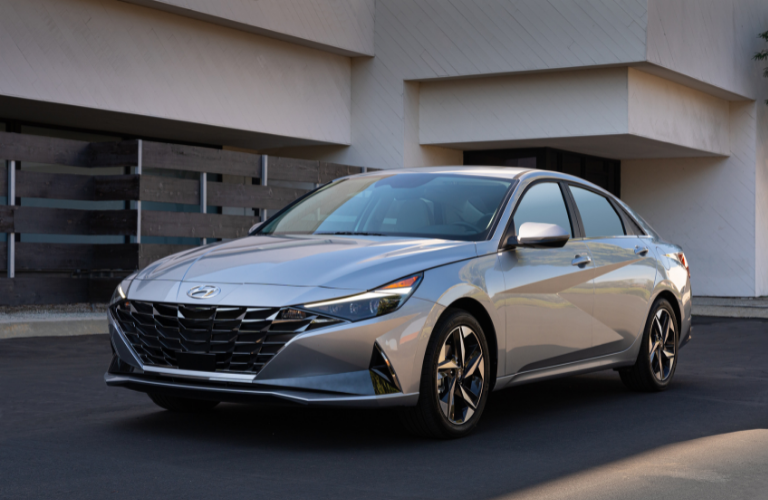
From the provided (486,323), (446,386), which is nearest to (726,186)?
(486,323)

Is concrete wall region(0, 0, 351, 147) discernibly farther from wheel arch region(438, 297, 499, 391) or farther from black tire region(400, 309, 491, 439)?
black tire region(400, 309, 491, 439)

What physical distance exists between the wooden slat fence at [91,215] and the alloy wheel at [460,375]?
9.45 m

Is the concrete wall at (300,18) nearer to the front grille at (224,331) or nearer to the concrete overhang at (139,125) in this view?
the concrete overhang at (139,125)

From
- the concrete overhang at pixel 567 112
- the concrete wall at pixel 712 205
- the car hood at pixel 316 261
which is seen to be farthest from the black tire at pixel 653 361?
the concrete wall at pixel 712 205

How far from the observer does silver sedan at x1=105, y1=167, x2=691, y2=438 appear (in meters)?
5.00

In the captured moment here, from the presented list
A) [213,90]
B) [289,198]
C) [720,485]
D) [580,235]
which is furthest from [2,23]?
[720,485]

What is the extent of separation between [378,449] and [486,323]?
3.35 ft

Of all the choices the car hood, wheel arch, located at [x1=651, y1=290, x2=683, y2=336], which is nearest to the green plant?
wheel arch, located at [x1=651, y1=290, x2=683, y2=336]

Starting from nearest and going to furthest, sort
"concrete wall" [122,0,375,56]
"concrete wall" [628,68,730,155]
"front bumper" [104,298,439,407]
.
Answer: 1. "front bumper" [104,298,439,407]
2. "concrete wall" [122,0,375,56]
3. "concrete wall" [628,68,730,155]

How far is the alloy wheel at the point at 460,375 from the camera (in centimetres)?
540

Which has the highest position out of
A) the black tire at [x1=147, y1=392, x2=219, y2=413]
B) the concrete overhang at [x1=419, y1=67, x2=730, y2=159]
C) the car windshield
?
the concrete overhang at [x1=419, y1=67, x2=730, y2=159]

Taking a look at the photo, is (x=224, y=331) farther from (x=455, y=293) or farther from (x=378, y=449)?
(x=455, y=293)

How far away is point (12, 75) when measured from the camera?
1456cm

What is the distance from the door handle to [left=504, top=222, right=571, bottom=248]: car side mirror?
57 cm
